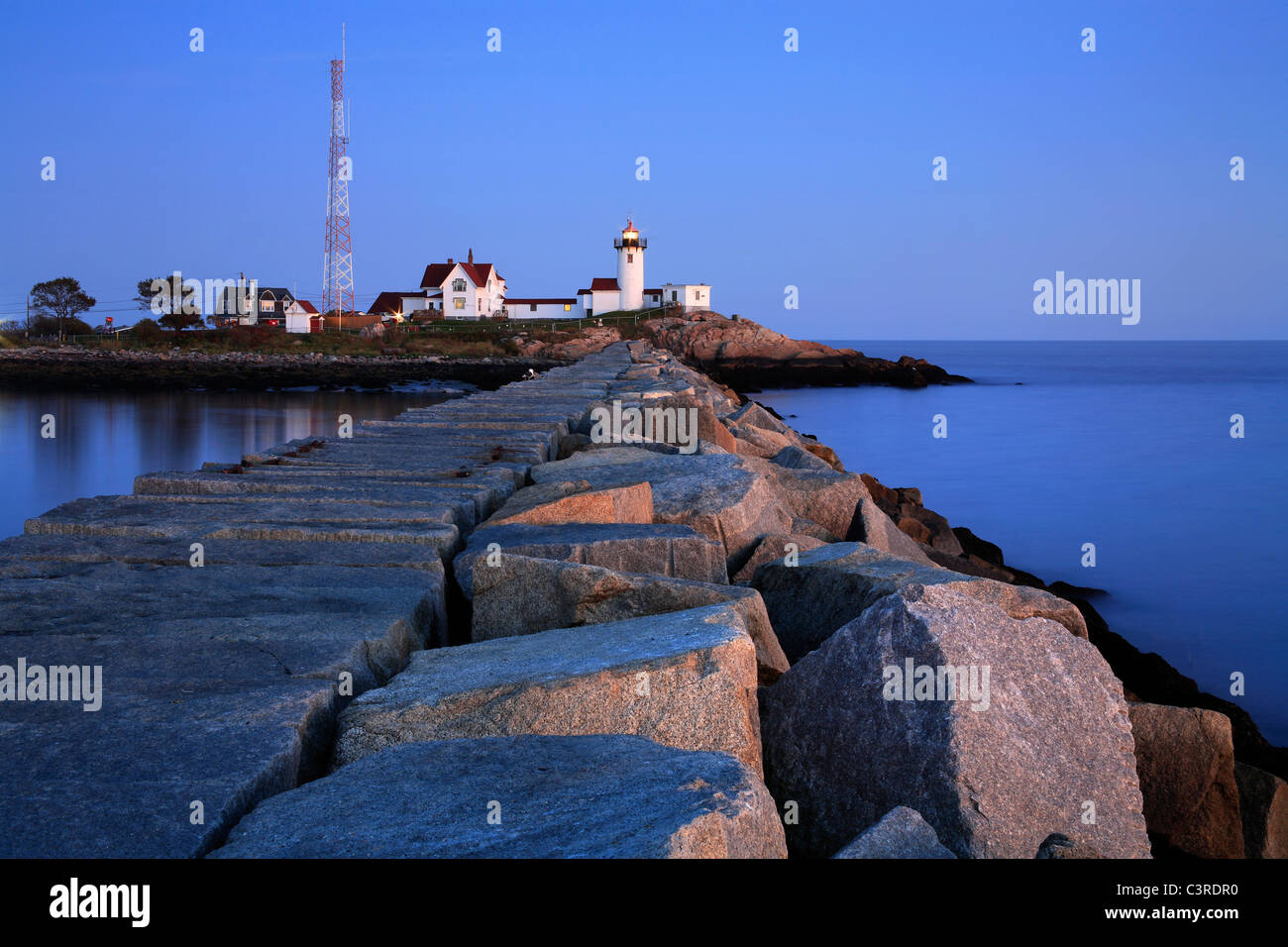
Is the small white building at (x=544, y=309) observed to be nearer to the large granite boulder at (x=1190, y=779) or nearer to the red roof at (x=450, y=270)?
the red roof at (x=450, y=270)

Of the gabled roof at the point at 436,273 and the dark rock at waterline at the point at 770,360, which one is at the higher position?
the gabled roof at the point at 436,273

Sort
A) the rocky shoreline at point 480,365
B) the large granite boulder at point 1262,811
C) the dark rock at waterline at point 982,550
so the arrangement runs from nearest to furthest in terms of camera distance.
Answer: the large granite boulder at point 1262,811
the dark rock at waterline at point 982,550
the rocky shoreline at point 480,365

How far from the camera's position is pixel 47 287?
230ft

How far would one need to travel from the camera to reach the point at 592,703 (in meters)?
2.57

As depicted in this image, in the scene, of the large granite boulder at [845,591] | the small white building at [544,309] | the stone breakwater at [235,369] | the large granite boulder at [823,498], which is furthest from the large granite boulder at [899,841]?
the small white building at [544,309]

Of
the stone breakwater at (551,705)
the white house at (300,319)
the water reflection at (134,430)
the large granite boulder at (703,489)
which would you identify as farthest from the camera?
the white house at (300,319)

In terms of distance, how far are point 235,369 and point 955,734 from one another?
43.4m

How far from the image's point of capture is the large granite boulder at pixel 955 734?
8.61 feet

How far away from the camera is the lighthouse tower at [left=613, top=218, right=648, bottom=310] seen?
68.9 m

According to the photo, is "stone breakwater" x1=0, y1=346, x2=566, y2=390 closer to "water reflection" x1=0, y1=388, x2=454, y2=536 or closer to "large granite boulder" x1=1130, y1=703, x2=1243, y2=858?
"water reflection" x1=0, y1=388, x2=454, y2=536

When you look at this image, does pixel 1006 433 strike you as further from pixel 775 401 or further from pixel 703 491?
pixel 703 491

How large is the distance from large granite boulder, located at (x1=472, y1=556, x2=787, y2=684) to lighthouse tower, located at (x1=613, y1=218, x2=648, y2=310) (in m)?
66.8

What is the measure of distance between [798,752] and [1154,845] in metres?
1.38
